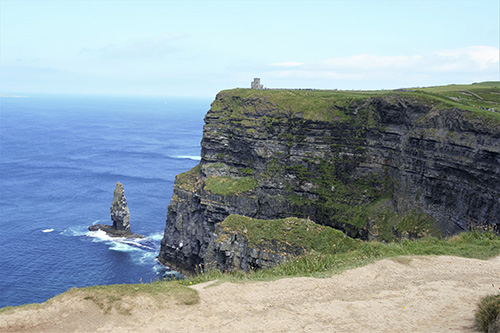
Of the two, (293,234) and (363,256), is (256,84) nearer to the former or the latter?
(293,234)

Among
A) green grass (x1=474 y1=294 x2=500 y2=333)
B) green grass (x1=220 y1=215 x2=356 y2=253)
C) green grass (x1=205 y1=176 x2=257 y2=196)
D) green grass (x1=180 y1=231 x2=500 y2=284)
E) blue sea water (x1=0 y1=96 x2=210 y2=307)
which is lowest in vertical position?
blue sea water (x1=0 y1=96 x2=210 y2=307)

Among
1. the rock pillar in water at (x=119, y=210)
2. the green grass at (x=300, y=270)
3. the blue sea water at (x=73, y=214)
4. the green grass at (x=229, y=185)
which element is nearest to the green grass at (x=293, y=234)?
the green grass at (x=300, y=270)

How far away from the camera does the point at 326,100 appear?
7488 centimetres

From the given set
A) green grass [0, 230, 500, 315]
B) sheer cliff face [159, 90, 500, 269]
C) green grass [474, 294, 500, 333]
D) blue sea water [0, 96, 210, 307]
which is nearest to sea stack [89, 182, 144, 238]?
blue sea water [0, 96, 210, 307]

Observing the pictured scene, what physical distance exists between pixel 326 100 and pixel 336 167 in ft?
45.2

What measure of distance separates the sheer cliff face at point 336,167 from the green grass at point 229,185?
7.1 inches

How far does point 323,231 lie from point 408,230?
2035 cm

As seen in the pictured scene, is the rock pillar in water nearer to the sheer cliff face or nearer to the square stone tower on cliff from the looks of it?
the sheer cliff face

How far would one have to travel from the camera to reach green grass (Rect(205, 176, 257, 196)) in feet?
225

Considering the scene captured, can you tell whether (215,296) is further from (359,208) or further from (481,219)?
(359,208)

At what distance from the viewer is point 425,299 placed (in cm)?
1984

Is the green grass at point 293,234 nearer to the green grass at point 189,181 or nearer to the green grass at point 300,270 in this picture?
the green grass at point 300,270

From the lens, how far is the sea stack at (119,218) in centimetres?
8131

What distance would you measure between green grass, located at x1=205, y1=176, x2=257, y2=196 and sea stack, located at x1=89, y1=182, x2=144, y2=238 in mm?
20364
